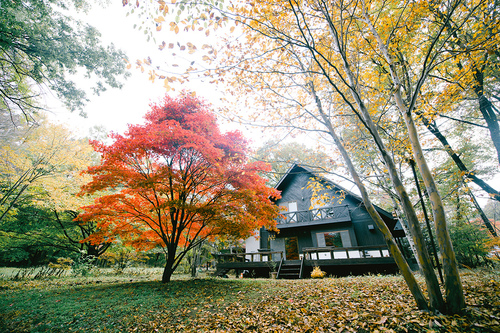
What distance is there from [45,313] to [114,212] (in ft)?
10.5

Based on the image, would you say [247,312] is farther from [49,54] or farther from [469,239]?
[469,239]

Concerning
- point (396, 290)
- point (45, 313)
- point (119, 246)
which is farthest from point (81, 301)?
point (119, 246)

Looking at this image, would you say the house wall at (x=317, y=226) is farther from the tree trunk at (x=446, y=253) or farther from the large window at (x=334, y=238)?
the tree trunk at (x=446, y=253)

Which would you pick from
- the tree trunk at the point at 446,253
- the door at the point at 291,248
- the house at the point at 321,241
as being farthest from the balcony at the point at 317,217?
the tree trunk at the point at 446,253

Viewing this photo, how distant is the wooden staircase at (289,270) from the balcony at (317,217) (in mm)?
2744

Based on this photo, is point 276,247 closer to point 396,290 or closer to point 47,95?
point 396,290

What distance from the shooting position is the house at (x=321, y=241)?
9.88 meters

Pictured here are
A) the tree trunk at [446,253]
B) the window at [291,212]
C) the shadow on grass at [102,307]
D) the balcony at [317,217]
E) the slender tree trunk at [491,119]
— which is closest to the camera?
the tree trunk at [446,253]

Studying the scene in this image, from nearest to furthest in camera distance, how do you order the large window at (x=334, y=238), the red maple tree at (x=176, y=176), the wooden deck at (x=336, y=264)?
the red maple tree at (x=176, y=176) → the wooden deck at (x=336, y=264) → the large window at (x=334, y=238)

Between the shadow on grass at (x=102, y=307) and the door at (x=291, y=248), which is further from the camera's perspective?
the door at (x=291, y=248)

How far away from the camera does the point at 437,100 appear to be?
6352mm

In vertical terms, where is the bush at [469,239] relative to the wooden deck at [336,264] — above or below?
above

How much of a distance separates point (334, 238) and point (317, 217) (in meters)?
1.74

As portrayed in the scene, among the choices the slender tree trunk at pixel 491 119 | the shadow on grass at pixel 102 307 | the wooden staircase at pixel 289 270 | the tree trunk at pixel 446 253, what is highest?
the slender tree trunk at pixel 491 119
